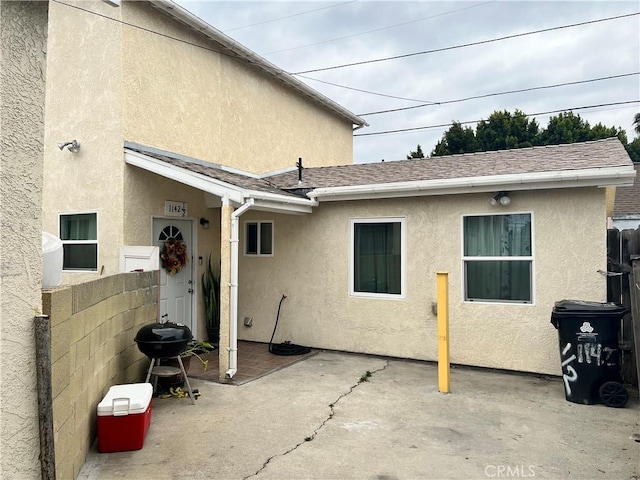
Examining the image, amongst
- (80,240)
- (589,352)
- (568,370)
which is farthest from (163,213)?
(589,352)

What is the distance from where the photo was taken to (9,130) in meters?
2.09

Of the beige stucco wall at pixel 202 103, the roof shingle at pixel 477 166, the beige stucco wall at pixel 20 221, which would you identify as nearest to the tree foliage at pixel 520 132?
the beige stucco wall at pixel 202 103

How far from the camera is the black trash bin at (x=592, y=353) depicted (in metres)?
5.23

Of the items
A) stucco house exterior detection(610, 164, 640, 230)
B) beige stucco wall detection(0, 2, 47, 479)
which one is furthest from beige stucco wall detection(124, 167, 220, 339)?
stucco house exterior detection(610, 164, 640, 230)

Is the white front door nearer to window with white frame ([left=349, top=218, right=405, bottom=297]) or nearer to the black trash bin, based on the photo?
window with white frame ([left=349, top=218, right=405, bottom=297])

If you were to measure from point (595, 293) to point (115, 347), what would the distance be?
663 centimetres

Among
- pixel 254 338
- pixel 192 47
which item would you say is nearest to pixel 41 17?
pixel 192 47

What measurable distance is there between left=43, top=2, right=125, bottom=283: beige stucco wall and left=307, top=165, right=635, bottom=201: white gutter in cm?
360

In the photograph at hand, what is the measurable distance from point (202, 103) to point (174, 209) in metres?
2.37

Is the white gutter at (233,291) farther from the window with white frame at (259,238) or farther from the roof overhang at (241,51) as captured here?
the roof overhang at (241,51)

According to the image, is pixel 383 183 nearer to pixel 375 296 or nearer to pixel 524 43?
pixel 375 296

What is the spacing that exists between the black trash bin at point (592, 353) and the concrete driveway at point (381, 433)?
0.18 m

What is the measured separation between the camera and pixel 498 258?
6871mm

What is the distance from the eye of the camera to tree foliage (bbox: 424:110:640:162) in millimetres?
28438
